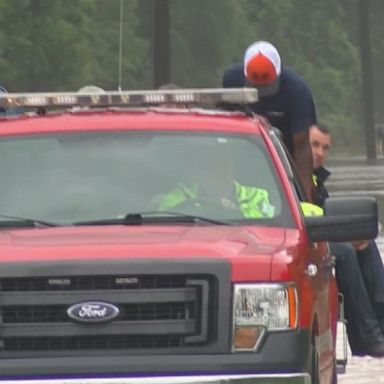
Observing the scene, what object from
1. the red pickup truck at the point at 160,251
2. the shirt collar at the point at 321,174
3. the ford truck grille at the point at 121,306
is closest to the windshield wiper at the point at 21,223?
the red pickup truck at the point at 160,251

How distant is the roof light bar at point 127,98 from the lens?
7.68 metres

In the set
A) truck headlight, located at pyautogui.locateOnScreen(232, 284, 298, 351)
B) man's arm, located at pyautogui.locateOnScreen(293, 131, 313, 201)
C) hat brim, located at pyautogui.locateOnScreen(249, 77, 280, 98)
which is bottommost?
truck headlight, located at pyautogui.locateOnScreen(232, 284, 298, 351)

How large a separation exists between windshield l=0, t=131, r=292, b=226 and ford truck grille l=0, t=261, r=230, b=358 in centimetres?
83

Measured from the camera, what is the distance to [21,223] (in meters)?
6.84

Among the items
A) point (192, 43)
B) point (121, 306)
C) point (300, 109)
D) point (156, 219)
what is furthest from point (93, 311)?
point (192, 43)

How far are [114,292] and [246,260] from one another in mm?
533

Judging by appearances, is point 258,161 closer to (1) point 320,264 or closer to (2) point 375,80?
(1) point 320,264

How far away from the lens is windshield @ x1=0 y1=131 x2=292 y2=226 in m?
6.92

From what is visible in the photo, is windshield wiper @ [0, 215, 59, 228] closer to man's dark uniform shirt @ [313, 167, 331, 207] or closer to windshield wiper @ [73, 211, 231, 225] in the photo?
A: windshield wiper @ [73, 211, 231, 225]

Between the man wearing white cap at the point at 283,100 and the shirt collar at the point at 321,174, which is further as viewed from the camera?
the shirt collar at the point at 321,174

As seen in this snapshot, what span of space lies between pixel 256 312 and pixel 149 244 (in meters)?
0.52

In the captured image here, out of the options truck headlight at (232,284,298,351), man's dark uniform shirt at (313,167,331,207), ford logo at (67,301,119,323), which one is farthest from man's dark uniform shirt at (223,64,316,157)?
ford logo at (67,301,119,323)

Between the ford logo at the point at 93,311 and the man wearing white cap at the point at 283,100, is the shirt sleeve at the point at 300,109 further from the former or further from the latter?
the ford logo at the point at 93,311

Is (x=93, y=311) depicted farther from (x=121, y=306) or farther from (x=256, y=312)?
(x=256, y=312)
